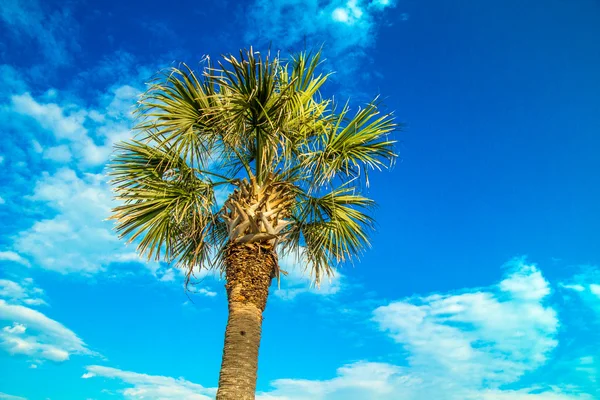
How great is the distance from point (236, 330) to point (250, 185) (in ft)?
8.38

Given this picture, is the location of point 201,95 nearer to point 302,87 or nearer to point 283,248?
point 302,87

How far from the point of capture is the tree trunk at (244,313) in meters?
7.49

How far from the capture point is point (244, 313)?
26.4 ft

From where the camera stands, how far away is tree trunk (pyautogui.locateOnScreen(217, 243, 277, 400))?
24.6 ft

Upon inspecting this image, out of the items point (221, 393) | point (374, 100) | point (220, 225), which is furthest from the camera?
point (220, 225)

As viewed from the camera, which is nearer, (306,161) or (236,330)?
(236,330)

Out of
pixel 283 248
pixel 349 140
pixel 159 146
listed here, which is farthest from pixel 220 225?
pixel 349 140

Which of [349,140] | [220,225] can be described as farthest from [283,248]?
[349,140]

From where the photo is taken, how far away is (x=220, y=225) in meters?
10.7

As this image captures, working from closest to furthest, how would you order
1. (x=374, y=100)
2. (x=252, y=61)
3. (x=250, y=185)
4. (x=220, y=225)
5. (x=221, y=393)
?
1. (x=221, y=393)
2. (x=252, y=61)
3. (x=250, y=185)
4. (x=374, y=100)
5. (x=220, y=225)

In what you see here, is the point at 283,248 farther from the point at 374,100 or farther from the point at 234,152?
the point at 374,100

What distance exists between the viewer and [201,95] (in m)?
9.34

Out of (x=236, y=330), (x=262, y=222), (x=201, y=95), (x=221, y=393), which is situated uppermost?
(x=201, y=95)

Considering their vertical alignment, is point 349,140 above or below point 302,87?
below
